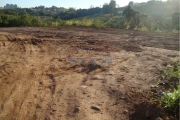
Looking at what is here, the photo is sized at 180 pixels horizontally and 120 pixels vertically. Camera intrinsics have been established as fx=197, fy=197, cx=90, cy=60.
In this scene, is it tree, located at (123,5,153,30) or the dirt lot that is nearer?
the dirt lot

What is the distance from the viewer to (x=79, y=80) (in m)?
3.81

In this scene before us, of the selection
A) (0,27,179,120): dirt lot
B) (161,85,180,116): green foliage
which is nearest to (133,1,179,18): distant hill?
(0,27,179,120): dirt lot

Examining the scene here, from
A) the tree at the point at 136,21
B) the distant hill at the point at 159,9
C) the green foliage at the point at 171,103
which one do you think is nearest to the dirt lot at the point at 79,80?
the green foliage at the point at 171,103

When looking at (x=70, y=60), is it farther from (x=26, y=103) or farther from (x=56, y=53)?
(x=26, y=103)

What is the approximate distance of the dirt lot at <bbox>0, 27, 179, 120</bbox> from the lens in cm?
278

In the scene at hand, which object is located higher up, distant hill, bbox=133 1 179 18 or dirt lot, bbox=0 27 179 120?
distant hill, bbox=133 1 179 18

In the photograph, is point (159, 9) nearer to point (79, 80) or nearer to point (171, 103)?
point (79, 80)

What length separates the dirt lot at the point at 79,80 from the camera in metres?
2.78

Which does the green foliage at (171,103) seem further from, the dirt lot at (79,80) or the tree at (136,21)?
the tree at (136,21)

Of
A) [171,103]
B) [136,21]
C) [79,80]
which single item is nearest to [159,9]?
[136,21]

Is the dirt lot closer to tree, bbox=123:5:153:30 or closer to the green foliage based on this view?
the green foliage

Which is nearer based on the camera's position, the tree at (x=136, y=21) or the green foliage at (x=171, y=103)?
the green foliage at (x=171, y=103)

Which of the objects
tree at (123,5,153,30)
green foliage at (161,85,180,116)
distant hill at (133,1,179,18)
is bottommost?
green foliage at (161,85,180,116)

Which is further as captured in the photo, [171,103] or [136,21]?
[136,21]
